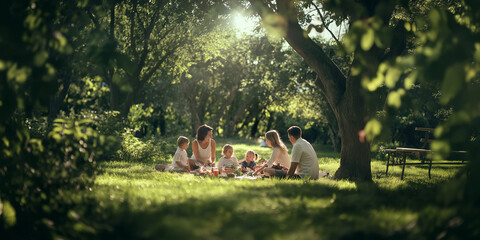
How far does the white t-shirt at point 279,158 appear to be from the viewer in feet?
29.7

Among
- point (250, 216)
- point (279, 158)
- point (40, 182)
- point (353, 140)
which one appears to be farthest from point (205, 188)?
point (353, 140)

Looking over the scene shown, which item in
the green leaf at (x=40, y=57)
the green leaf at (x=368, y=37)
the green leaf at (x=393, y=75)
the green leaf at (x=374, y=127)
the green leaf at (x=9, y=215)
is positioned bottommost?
the green leaf at (x=9, y=215)

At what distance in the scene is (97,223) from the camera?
3842 millimetres

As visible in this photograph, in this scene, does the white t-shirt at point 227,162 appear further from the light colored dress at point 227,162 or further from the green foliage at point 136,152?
the green foliage at point 136,152

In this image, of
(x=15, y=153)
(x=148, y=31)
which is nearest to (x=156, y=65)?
(x=148, y=31)

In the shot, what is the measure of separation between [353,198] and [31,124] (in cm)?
1192

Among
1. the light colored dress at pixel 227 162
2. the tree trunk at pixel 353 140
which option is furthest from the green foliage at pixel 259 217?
the light colored dress at pixel 227 162

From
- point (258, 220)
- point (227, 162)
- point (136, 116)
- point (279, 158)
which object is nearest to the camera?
point (258, 220)

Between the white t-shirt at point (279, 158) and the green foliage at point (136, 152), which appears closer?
the white t-shirt at point (279, 158)

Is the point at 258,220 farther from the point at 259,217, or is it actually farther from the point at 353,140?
the point at 353,140

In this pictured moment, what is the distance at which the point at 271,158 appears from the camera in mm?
9109

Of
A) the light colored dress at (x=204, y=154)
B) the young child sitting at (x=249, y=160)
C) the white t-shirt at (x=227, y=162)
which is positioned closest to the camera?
the white t-shirt at (x=227, y=162)

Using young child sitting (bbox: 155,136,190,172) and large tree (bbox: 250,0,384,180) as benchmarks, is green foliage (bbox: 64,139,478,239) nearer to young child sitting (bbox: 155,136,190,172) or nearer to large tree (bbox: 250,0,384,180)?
large tree (bbox: 250,0,384,180)

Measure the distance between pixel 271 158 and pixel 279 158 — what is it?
0.31 metres
